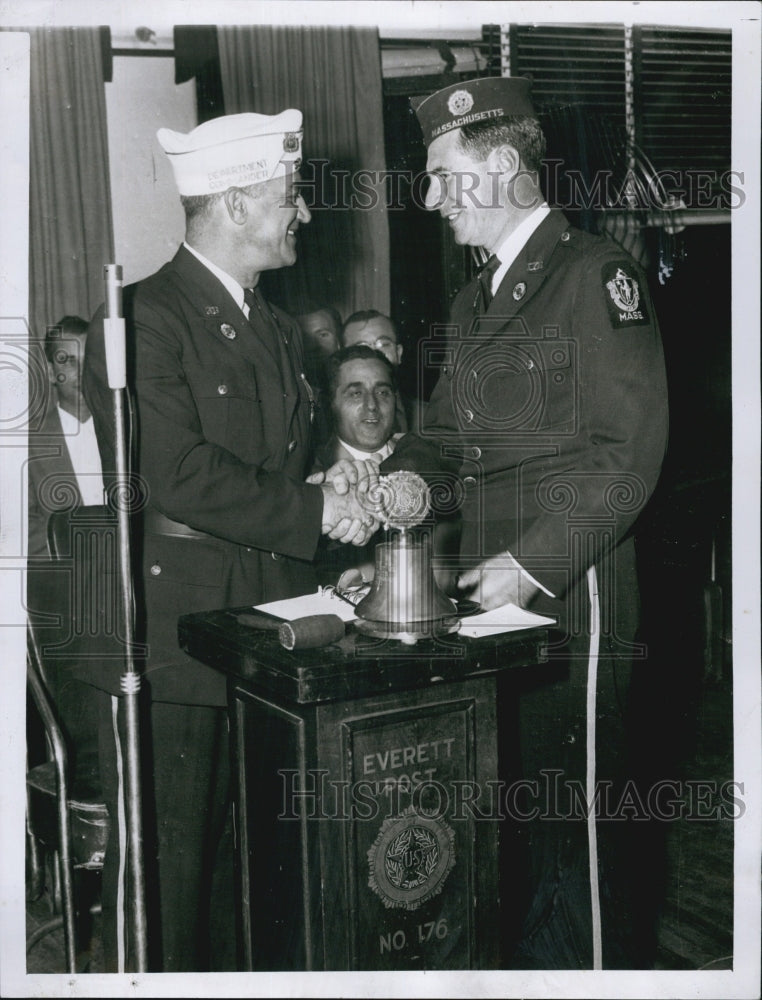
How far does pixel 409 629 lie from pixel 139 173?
154 cm

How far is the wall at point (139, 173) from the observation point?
231 cm

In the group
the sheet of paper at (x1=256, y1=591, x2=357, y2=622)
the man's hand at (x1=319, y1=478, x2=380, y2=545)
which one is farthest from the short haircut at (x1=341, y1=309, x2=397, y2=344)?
the sheet of paper at (x1=256, y1=591, x2=357, y2=622)

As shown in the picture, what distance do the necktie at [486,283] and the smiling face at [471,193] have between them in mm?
33

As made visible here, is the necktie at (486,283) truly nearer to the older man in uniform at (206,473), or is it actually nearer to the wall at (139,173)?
the older man in uniform at (206,473)

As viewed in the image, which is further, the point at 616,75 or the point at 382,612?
the point at 616,75

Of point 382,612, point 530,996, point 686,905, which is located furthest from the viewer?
point 686,905

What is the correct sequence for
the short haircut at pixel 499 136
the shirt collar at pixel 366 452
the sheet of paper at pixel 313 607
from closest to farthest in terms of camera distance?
1. the sheet of paper at pixel 313 607
2. the short haircut at pixel 499 136
3. the shirt collar at pixel 366 452

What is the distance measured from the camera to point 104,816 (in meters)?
2.04

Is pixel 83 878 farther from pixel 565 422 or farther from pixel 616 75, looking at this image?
pixel 616 75

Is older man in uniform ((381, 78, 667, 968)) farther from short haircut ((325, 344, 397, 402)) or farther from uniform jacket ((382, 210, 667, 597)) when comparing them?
short haircut ((325, 344, 397, 402))

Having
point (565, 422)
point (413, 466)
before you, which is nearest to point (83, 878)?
point (413, 466)

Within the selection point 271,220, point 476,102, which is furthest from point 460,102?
point 271,220

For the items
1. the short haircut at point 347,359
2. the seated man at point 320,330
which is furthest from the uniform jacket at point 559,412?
the seated man at point 320,330

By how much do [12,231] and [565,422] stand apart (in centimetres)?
129
